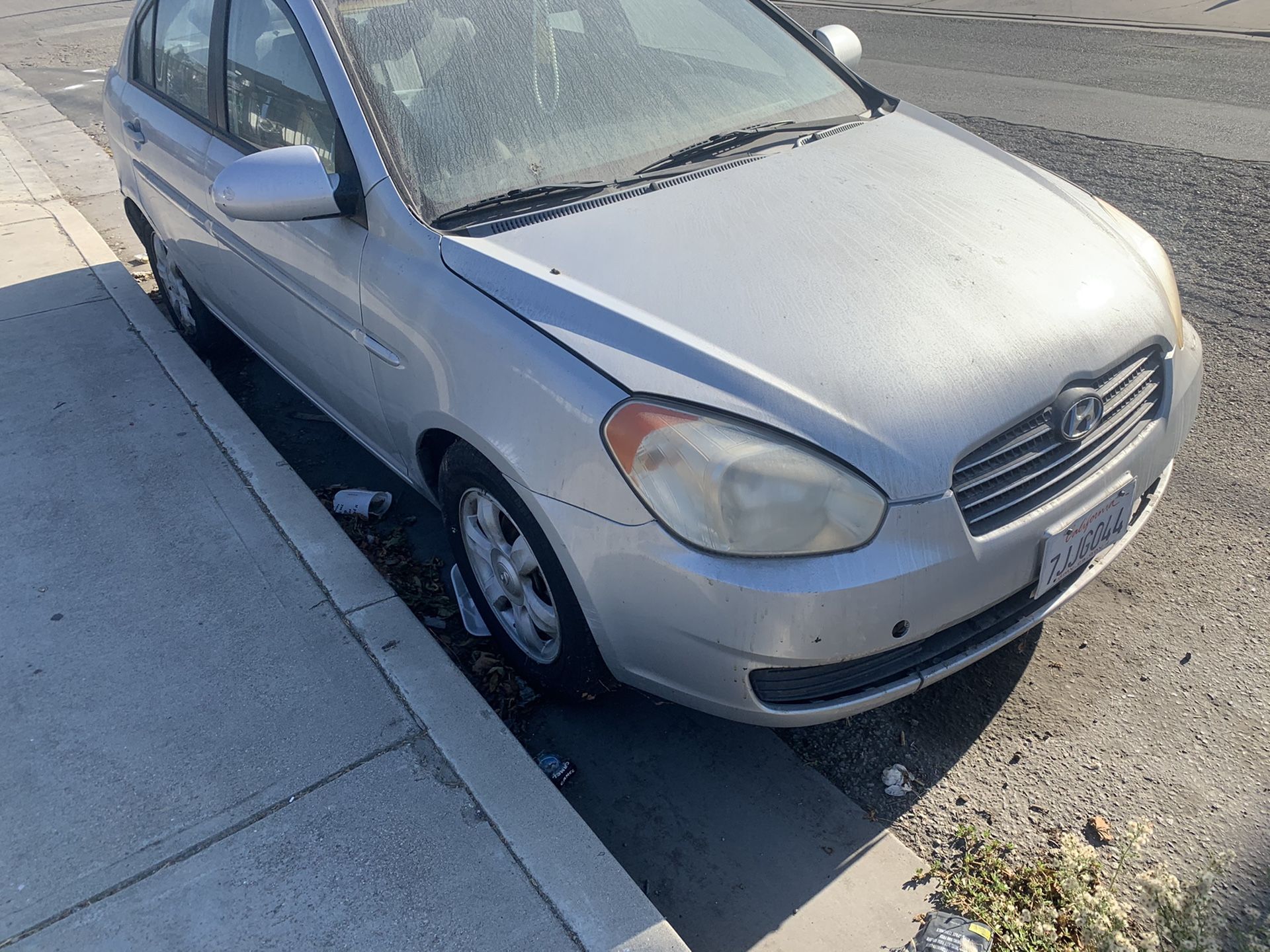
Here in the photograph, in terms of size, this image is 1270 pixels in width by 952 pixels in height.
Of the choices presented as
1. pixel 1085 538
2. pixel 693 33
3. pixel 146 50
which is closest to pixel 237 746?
pixel 1085 538

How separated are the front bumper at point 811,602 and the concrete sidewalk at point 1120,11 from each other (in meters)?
10.7

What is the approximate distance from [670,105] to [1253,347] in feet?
9.03

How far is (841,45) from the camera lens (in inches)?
146

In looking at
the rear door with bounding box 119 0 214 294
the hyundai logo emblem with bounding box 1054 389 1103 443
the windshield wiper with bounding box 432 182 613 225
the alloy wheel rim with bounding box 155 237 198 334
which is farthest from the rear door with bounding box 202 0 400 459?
the hyundai logo emblem with bounding box 1054 389 1103 443

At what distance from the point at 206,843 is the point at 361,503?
157cm

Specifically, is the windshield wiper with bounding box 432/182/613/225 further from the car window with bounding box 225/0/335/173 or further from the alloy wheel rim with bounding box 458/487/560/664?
the alloy wheel rim with bounding box 458/487/560/664

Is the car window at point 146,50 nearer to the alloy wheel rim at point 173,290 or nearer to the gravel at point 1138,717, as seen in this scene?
the alloy wheel rim at point 173,290

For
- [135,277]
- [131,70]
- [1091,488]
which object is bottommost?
[135,277]

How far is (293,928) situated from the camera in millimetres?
2045

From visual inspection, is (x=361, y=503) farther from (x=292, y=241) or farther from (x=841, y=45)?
(x=841, y=45)

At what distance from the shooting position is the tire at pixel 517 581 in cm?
236

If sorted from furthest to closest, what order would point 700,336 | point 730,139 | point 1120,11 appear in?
point 1120,11 < point 730,139 < point 700,336

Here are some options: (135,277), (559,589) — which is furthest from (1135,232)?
(135,277)

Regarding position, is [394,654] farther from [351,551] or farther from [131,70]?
[131,70]
